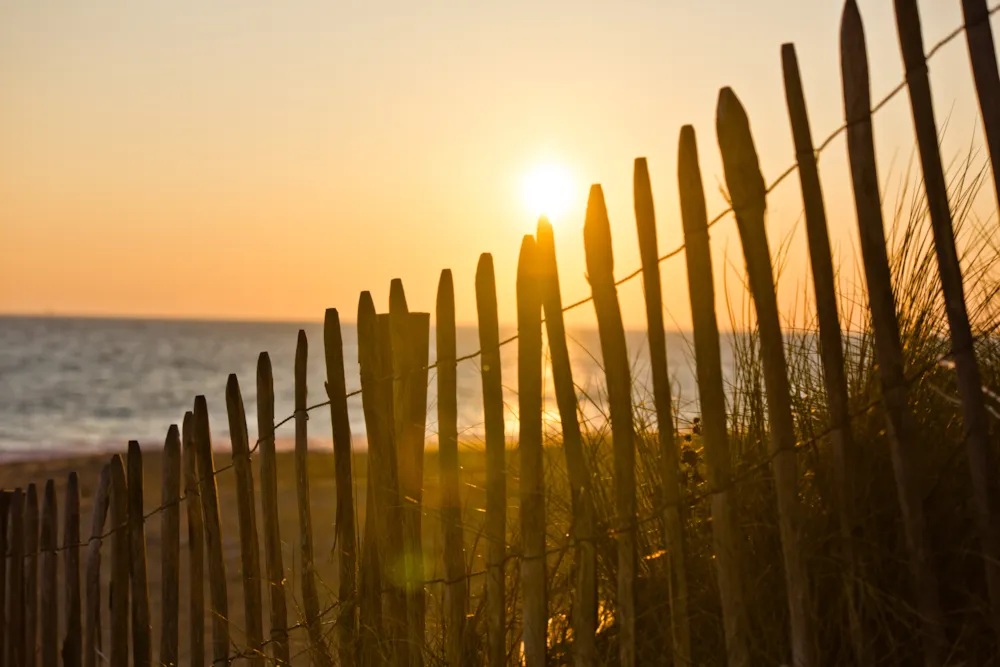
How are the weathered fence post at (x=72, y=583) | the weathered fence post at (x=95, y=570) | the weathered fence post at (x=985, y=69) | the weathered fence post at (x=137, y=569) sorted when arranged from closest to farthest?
the weathered fence post at (x=985, y=69) → the weathered fence post at (x=137, y=569) → the weathered fence post at (x=95, y=570) → the weathered fence post at (x=72, y=583)

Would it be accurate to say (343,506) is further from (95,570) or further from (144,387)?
(144,387)

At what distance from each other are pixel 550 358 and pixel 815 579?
0.85 metres

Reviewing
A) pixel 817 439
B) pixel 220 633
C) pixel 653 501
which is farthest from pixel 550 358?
pixel 220 633

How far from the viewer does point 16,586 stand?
4.67 metres

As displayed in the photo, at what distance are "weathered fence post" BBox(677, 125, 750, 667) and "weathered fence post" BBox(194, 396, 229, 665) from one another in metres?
1.89

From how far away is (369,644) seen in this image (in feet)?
9.95

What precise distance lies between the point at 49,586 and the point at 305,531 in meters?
1.83

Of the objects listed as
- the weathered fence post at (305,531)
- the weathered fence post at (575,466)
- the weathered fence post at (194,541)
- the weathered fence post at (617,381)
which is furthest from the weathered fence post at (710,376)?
the weathered fence post at (194,541)

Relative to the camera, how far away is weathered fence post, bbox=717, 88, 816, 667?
7.61 ft

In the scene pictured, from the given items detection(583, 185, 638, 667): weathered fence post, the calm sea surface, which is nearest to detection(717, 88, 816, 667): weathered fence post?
detection(583, 185, 638, 667): weathered fence post

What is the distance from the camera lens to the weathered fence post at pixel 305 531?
3195mm

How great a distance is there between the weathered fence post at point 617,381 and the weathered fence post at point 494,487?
1.11 ft

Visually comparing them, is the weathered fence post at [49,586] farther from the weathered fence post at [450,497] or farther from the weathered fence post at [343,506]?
the weathered fence post at [450,497]

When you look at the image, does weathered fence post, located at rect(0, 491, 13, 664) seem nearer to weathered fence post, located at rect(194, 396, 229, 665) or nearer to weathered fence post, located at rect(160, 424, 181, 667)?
weathered fence post, located at rect(160, 424, 181, 667)
